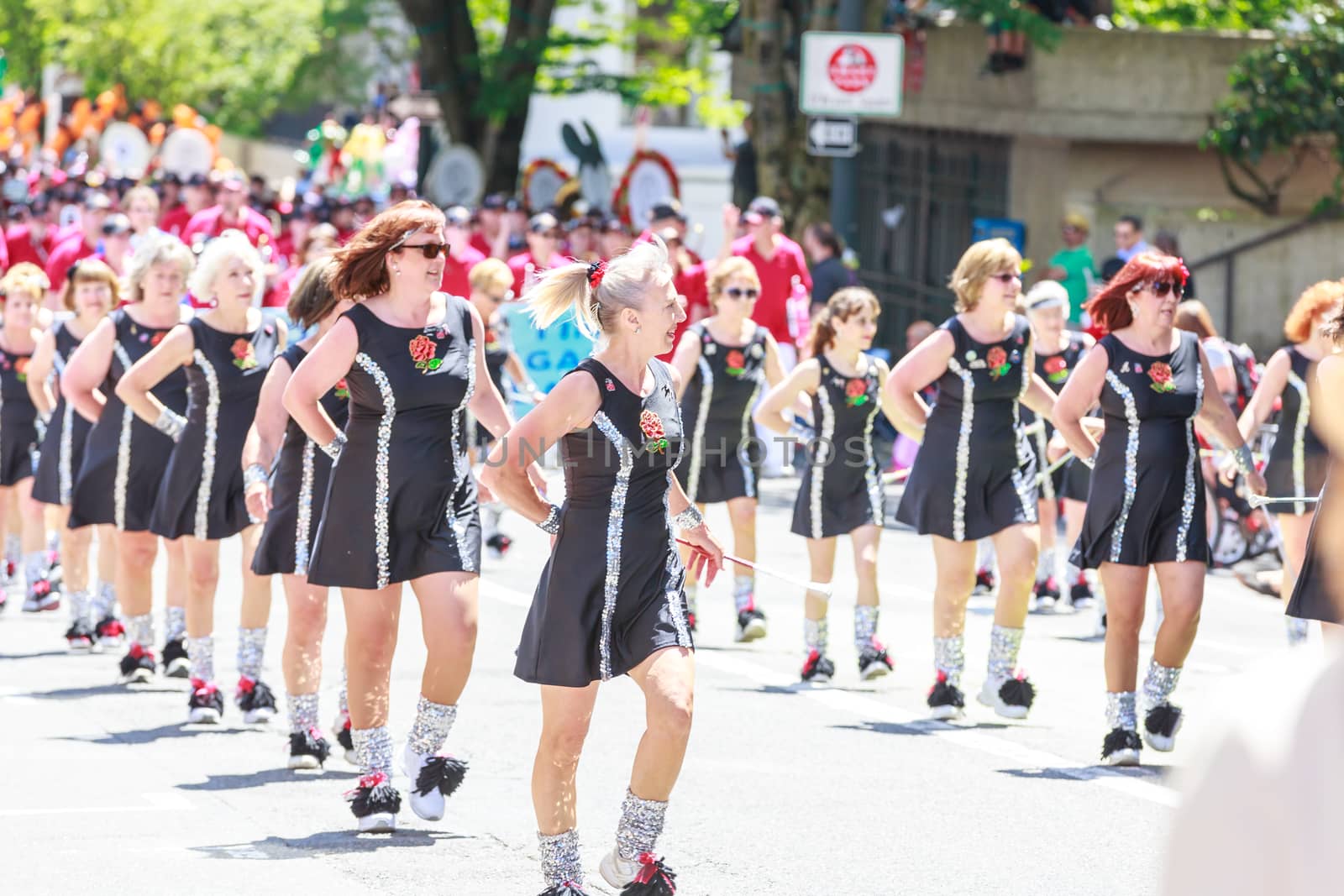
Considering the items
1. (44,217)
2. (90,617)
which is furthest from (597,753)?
(44,217)

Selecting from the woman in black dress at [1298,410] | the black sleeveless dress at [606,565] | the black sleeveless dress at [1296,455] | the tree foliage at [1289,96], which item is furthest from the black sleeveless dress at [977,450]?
the tree foliage at [1289,96]

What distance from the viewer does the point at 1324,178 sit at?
22625 mm

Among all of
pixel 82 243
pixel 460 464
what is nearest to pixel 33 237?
pixel 82 243

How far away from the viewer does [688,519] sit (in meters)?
6.49

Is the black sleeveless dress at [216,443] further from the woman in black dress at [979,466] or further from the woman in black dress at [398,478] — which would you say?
the woman in black dress at [979,466]

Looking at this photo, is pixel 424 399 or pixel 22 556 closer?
pixel 424 399

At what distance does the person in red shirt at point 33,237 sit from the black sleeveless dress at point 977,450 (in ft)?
39.3

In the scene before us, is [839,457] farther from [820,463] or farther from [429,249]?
[429,249]

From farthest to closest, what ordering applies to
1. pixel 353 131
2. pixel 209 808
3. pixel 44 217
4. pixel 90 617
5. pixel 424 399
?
pixel 353 131
pixel 44 217
pixel 90 617
pixel 209 808
pixel 424 399

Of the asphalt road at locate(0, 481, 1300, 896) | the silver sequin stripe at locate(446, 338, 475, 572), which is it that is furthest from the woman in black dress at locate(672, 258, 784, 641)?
the silver sequin stripe at locate(446, 338, 475, 572)

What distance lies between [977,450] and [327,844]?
3673 millimetres

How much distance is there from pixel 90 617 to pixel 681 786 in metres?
4.40

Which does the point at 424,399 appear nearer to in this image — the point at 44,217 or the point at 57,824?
the point at 57,824

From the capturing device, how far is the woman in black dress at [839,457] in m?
10.5
